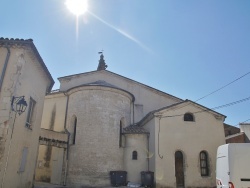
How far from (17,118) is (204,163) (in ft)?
44.7

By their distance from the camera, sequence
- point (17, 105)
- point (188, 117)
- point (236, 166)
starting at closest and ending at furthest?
1. point (236, 166)
2. point (17, 105)
3. point (188, 117)

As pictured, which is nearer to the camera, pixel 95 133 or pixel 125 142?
pixel 95 133

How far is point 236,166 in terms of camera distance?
8.47 meters

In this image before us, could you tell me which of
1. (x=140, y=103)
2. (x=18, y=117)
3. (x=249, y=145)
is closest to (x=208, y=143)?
(x=140, y=103)

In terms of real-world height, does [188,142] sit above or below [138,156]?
above

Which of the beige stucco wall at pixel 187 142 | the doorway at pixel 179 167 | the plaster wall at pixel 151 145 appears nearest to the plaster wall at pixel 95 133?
the plaster wall at pixel 151 145

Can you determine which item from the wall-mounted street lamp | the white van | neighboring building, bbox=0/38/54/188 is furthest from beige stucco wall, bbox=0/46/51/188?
the white van

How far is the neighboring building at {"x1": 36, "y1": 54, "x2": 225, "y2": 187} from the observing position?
17.0 m

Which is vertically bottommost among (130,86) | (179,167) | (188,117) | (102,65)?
(179,167)

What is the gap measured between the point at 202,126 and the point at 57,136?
37.0ft

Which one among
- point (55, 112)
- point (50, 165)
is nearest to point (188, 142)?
point (50, 165)

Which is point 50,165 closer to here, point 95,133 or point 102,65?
point 95,133

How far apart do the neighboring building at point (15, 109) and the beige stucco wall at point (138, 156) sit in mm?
7747

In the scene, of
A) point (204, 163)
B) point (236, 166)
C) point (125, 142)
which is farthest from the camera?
point (125, 142)
